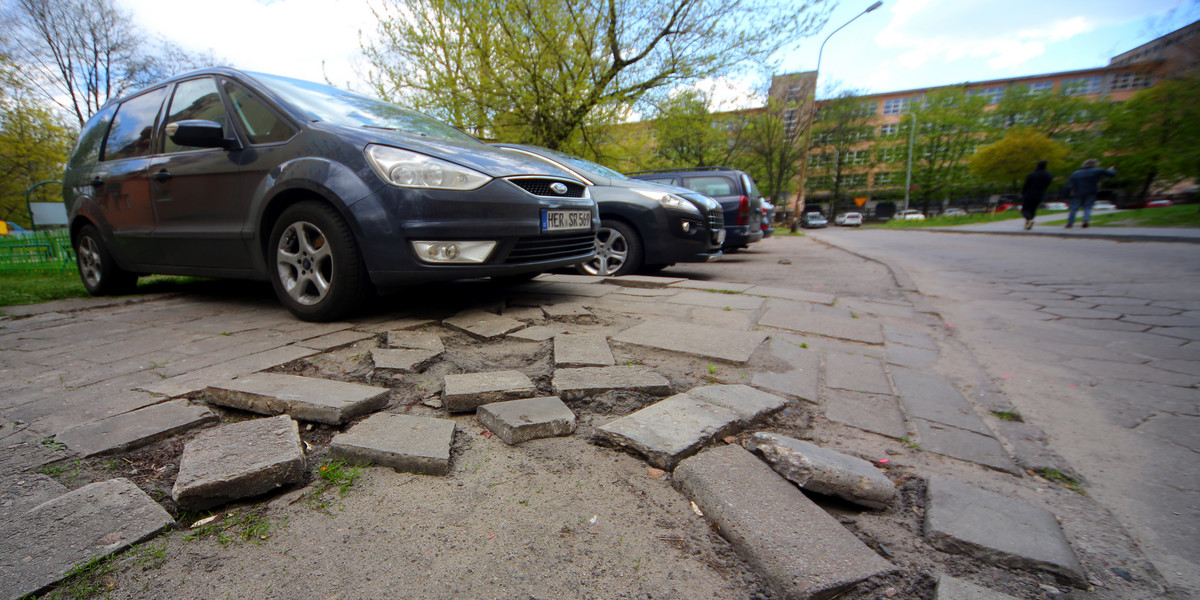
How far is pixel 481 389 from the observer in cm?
185

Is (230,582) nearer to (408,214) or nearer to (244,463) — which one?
(244,463)

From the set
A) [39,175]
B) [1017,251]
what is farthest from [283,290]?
[39,175]

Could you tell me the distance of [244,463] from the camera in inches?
52.0

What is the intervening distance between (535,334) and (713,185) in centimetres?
633

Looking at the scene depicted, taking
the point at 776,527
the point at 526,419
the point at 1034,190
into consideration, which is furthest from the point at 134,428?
the point at 1034,190

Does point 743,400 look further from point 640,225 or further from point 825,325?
point 640,225

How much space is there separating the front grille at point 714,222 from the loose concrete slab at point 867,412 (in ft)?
12.1

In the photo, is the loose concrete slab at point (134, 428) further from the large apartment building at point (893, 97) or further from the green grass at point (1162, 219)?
the large apartment building at point (893, 97)

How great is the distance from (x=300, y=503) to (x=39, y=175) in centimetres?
3003

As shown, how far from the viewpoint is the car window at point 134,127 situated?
3.79 meters

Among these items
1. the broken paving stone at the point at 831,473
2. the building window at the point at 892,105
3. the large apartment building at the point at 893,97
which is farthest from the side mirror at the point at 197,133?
the building window at the point at 892,105

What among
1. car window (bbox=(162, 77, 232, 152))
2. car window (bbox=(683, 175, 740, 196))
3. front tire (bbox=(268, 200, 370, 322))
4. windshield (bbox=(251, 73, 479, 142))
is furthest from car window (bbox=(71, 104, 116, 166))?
car window (bbox=(683, 175, 740, 196))

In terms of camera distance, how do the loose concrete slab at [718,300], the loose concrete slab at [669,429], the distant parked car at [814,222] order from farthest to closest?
the distant parked car at [814,222]
the loose concrete slab at [718,300]
the loose concrete slab at [669,429]

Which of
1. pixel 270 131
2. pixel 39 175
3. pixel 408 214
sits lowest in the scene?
pixel 408 214
